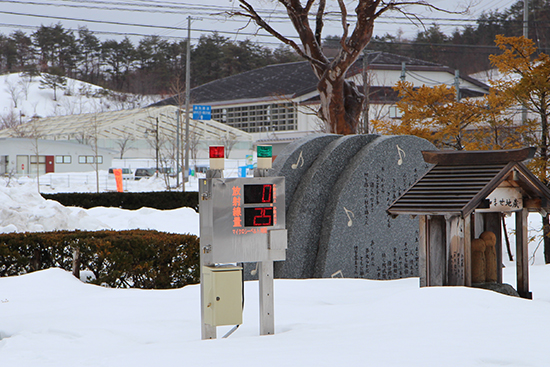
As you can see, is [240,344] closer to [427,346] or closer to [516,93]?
[427,346]

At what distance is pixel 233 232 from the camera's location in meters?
3.96

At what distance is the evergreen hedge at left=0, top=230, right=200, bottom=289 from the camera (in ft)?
21.5

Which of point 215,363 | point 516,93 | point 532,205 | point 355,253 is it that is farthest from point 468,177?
point 516,93

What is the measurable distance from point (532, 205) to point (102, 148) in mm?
38751

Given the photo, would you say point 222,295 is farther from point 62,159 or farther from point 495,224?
point 62,159

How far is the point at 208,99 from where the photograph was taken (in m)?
44.0

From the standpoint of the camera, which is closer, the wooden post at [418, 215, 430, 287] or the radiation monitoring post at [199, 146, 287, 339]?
the radiation monitoring post at [199, 146, 287, 339]

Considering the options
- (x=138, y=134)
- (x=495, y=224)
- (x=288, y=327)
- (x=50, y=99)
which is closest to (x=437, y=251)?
(x=495, y=224)

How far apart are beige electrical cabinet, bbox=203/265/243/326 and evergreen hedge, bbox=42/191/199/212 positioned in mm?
12914

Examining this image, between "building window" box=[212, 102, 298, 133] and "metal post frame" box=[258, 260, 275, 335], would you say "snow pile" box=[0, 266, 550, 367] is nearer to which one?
"metal post frame" box=[258, 260, 275, 335]

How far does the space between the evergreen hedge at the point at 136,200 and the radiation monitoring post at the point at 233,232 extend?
42.4ft

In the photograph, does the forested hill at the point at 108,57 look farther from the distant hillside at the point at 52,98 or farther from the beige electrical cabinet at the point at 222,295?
the beige electrical cabinet at the point at 222,295

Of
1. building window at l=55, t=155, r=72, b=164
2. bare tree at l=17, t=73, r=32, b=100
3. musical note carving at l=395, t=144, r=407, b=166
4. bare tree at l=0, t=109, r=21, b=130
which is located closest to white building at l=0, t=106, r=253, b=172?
building window at l=55, t=155, r=72, b=164

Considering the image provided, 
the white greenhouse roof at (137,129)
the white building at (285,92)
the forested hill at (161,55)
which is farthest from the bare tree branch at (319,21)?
the forested hill at (161,55)
